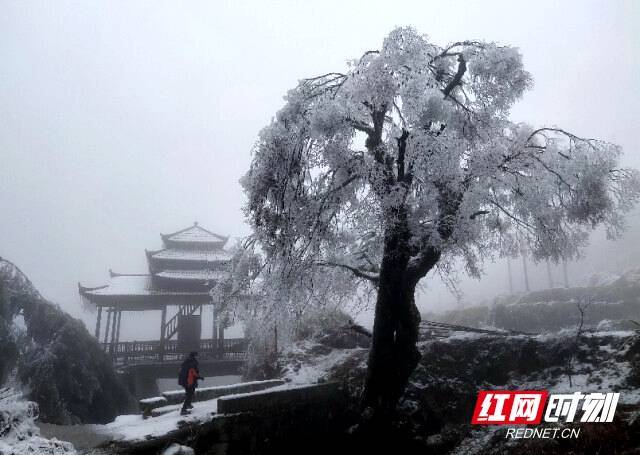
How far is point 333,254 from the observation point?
974cm

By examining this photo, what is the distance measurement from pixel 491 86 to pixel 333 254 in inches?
198

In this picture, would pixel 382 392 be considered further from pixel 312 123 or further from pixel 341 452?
pixel 312 123

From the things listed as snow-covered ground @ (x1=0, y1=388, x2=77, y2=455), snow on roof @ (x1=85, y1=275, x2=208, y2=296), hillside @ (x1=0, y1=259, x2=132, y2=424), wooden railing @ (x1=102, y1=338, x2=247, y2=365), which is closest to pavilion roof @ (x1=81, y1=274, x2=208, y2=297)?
snow on roof @ (x1=85, y1=275, x2=208, y2=296)

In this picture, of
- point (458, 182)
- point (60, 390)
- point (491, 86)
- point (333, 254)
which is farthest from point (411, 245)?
point (60, 390)

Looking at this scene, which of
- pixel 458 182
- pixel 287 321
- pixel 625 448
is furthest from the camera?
pixel 287 321

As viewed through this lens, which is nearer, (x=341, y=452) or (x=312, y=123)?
(x=312, y=123)

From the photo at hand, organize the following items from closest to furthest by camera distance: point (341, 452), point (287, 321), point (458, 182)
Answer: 1. point (458, 182)
2. point (341, 452)
3. point (287, 321)

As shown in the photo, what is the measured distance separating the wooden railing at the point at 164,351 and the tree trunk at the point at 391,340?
14.2 m

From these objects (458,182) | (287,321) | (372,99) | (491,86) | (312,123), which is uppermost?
(491,86)

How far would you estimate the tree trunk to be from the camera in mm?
8180

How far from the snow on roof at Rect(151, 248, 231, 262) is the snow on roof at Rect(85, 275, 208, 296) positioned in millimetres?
1803

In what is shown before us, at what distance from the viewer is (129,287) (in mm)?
24516

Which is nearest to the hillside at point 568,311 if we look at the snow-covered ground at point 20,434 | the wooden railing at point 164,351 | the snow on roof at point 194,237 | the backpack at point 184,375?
the wooden railing at point 164,351

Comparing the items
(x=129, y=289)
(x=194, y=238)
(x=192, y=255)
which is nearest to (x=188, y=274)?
(x=192, y=255)
